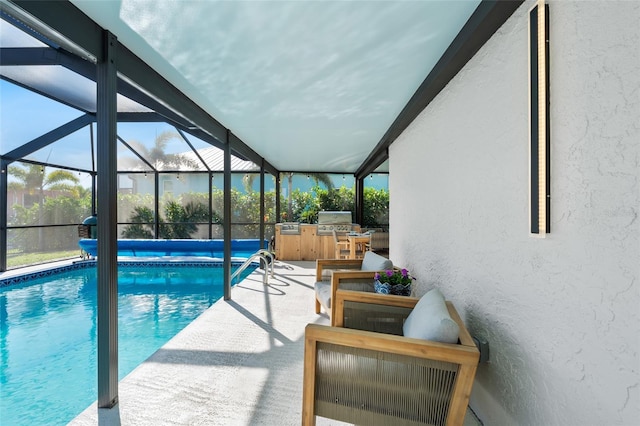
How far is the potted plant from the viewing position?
252cm

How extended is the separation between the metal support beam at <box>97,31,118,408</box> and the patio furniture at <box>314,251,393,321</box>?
5.41ft

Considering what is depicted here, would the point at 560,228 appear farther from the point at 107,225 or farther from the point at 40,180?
the point at 40,180

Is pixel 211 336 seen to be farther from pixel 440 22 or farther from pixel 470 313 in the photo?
pixel 440 22

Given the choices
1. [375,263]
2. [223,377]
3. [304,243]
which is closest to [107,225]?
[223,377]

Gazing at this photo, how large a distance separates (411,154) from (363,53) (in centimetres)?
167

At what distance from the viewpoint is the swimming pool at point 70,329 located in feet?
7.47

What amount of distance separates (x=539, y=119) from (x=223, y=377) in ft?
8.94

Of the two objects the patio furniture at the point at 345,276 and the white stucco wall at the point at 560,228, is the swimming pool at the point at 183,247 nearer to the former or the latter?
the patio furniture at the point at 345,276

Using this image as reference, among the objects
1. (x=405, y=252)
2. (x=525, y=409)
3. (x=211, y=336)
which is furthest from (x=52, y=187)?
(x=525, y=409)

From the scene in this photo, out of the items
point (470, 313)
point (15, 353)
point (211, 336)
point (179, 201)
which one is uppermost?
point (179, 201)

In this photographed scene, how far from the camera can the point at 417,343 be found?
137 cm

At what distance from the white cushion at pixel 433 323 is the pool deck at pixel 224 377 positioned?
82cm

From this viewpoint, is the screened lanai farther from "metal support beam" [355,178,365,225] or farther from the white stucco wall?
the white stucco wall

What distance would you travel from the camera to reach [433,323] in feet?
4.78
